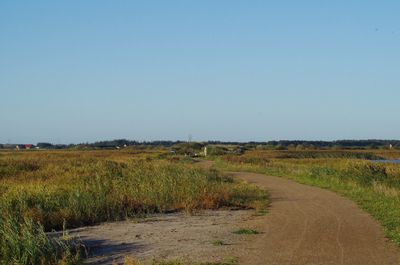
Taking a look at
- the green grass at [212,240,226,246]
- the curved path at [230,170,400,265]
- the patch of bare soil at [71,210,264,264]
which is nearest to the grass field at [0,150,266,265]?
the patch of bare soil at [71,210,264,264]

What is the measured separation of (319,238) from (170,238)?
11.2 ft

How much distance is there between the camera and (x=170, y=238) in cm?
1313

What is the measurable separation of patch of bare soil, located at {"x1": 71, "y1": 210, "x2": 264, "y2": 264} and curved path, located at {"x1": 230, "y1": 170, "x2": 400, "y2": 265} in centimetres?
58

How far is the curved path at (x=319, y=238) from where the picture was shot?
35.1 feet

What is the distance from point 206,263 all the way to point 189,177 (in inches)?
629

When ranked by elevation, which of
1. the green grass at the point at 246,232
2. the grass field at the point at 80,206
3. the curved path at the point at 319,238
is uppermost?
the grass field at the point at 80,206

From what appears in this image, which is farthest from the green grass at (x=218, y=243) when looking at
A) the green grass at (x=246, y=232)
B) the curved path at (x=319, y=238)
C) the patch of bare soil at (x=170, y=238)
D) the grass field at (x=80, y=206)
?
the grass field at (x=80, y=206)

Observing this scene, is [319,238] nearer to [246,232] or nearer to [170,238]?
[246,232]

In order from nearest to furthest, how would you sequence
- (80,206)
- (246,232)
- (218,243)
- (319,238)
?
(218,243) < (319,238) < (246,232) < (80,206)

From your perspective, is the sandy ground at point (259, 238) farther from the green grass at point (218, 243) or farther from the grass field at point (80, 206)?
the grass field at point (80, 206)

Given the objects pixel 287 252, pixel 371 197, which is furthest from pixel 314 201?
pixel 287 252

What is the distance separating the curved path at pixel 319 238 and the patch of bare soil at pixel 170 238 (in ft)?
1.91

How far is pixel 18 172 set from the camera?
37531 mm

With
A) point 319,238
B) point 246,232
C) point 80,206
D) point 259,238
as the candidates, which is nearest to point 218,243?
point 259,238
